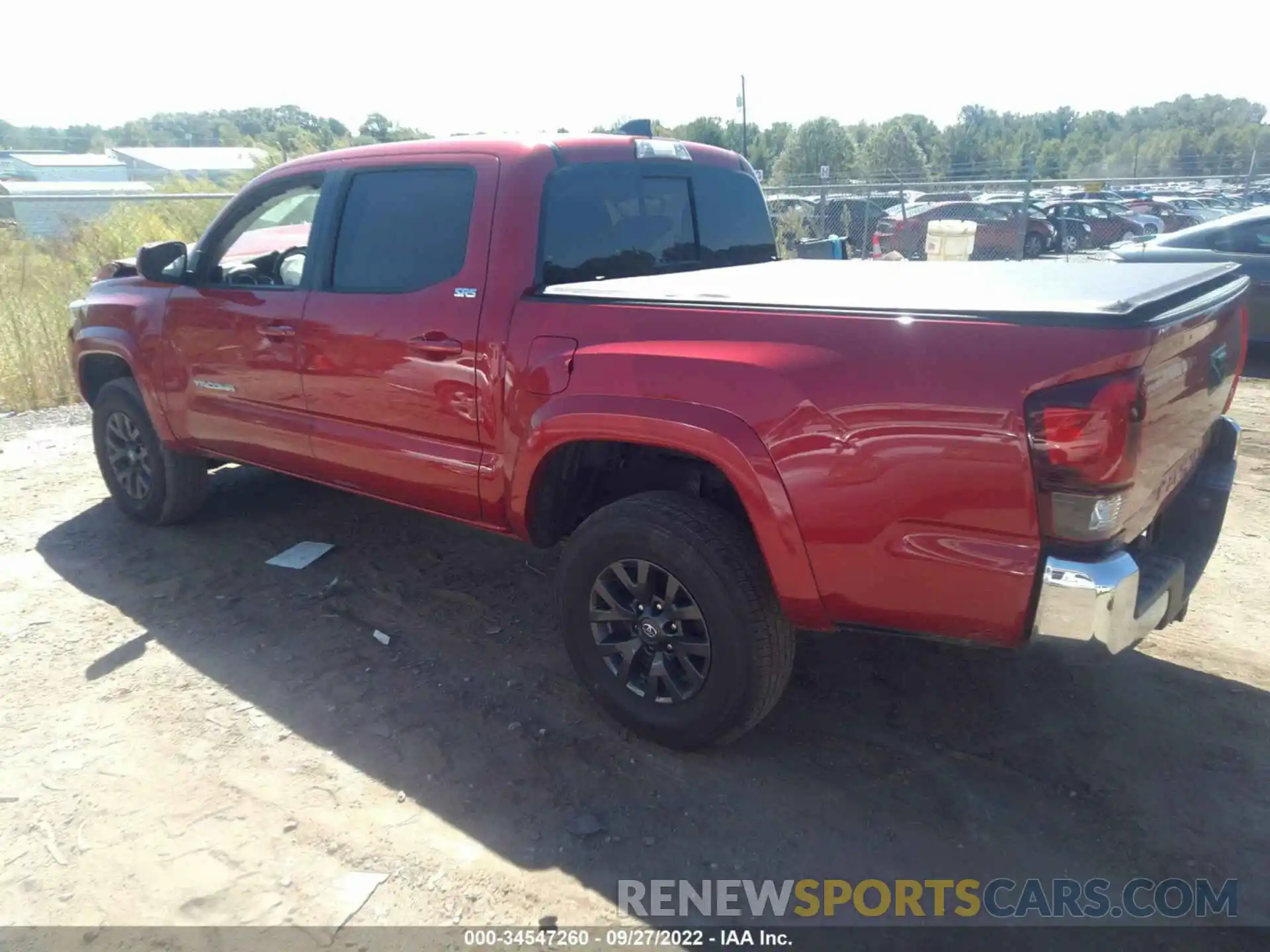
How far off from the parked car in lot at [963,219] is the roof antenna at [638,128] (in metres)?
13.3

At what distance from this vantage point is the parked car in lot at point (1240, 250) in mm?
8703

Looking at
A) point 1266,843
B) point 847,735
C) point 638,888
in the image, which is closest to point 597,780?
point 638,888

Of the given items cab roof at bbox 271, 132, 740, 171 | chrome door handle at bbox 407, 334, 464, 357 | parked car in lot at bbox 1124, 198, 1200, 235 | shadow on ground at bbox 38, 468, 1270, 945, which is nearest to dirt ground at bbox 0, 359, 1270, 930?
shadow on ground at bbox 38, 468, 1270, 945

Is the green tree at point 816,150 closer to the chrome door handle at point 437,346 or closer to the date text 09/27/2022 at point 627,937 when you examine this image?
the chrome door handle at point 437,346

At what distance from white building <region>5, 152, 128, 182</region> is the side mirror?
42.7 m

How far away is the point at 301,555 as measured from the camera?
195 inches

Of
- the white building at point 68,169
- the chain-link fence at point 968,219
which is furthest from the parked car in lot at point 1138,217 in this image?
the white building at point 68,169

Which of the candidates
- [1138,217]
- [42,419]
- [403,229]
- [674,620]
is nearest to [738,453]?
[674,620]

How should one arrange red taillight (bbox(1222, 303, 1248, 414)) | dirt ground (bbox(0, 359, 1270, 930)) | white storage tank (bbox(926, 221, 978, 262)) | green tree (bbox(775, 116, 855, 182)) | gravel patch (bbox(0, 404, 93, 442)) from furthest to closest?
green tree (bbox(775, 116, 855, 182)) → white storage tank (bbox(926, 221, 978, 262)) → gravel patch (bbox(0, 404, 93, 442)) → red taillight (bbox(1222, 303, 1248, 414)) → dirt ground (bbox(0, 359, 1270, 930))

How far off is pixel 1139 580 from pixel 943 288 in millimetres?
1032

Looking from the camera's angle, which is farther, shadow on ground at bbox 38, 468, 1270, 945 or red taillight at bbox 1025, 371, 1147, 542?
→ shadow on ground at bbox 38, 468, 1270, 945

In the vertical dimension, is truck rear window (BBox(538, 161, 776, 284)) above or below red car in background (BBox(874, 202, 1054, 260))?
above

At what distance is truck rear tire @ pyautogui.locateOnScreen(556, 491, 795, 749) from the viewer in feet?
9.55

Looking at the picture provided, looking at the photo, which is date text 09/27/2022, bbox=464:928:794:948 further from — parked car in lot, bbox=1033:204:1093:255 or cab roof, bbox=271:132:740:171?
parked car in lot, bbox=1033:204:1093:255
